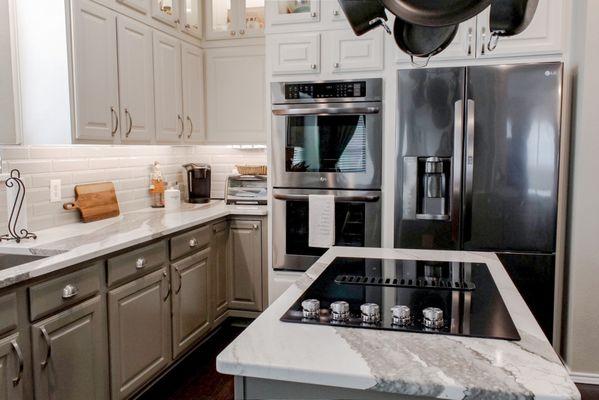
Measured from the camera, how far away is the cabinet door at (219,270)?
334 centimetres

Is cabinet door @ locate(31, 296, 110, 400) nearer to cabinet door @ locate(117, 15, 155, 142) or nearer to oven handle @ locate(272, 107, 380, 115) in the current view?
cabinet door @ locate(117, 15, 155, 142)

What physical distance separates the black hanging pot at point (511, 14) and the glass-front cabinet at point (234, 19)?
8.40ft

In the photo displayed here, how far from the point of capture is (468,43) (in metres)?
2.74

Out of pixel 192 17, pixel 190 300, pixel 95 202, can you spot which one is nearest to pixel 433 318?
pixel 190 300

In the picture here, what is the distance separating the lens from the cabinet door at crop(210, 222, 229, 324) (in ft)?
11.0

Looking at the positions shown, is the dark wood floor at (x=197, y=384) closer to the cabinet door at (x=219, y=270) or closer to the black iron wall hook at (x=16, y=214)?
the cabinet door at (x=219, y=270)

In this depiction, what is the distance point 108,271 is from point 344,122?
155 cm

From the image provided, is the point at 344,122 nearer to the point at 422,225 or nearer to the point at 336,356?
the point at 422,225

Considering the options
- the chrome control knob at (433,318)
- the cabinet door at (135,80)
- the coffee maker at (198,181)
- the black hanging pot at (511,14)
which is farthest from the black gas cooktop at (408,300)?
the coffee maker at (198,181)

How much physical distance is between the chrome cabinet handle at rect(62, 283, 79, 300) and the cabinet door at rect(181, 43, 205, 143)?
5.62 feet

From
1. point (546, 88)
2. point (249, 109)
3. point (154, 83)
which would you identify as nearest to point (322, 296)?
point (546, 88)

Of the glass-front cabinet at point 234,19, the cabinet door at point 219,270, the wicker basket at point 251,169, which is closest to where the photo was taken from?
the cabinet door at point 219,270

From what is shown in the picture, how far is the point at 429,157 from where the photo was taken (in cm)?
279

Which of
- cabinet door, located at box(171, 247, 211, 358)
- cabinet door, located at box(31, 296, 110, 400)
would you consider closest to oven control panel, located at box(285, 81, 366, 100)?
cabinet door, located at box(171, 247, 211, 358)
